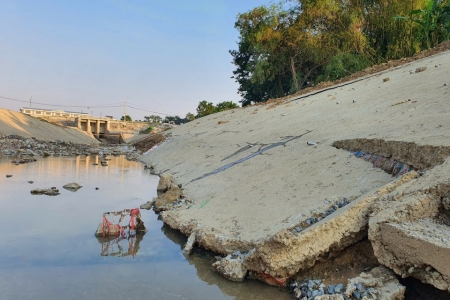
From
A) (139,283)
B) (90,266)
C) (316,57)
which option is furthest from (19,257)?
(316,57)

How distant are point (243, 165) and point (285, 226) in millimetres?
3775

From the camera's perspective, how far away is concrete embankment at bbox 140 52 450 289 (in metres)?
3.47

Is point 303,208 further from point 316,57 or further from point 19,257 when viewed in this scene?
point 316,57

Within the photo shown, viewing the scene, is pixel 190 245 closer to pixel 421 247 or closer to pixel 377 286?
pixel 377 286

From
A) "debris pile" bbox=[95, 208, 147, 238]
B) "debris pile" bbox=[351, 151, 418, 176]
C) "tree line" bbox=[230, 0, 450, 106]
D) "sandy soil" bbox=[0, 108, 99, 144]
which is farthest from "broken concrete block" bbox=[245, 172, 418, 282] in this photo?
"sandy soil" bbox=[0, 108, 99, 144]

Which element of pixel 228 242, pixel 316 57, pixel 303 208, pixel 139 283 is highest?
pixel 316 57

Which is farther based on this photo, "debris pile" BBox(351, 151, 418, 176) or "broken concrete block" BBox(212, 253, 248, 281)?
"debris pile" BBox(351, 151, 418, 176)

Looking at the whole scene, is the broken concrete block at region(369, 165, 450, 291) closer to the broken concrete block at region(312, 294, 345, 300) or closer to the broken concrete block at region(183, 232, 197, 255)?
the broken concrete block at region(312, 294, 345, 300)

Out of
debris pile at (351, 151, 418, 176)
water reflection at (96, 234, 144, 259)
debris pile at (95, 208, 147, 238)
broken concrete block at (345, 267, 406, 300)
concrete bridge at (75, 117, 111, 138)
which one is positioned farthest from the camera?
concrete bridge at (75, 117, 111, 138)

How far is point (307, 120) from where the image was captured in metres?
10.5

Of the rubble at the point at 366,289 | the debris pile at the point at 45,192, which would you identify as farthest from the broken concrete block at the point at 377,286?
the debris pile at the point at 45,192

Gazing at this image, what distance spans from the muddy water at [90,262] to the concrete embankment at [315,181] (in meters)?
0.27

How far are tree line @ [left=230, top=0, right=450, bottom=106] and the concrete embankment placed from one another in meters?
11.4

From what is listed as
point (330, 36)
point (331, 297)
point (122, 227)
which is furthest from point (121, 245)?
point (330, 36)
